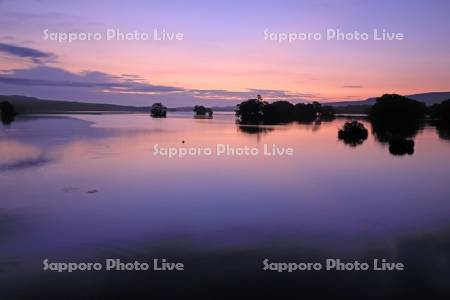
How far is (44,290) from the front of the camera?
12.6m

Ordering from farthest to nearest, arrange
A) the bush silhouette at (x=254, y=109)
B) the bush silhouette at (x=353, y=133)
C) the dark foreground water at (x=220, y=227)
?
the bush silhouette at (x=254, y=109) → the bush silhouette at (x=353, y=133) → the dark foreground water at (x=220, y=227)

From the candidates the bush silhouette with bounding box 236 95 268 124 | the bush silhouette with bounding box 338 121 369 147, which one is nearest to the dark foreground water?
the bush silhouette with bounding box 338 121 369 147

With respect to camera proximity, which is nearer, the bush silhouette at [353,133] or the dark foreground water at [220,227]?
the dark foreground water at [220,227]

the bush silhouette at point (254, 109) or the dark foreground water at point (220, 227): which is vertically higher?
the bush silhouette at point (254, 109)

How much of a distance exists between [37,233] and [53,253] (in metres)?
2.86

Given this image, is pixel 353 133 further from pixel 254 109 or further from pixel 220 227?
pixel 254 109

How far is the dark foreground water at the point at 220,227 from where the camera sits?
13195 mm

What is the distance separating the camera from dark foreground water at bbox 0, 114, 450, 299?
13.2m

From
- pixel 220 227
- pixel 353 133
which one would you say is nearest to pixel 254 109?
pixel 353 133

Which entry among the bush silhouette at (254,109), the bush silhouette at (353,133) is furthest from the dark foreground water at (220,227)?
the bush silhouette at (254,109)

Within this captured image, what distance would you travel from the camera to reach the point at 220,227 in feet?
64.1

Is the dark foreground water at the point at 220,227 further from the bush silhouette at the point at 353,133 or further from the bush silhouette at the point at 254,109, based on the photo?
the bush silhouette at the point at 254,109

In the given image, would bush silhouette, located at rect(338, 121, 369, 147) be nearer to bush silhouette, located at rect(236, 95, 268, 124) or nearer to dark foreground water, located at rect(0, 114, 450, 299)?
dark foreground water, located at rect(0, 114, 450, 299)

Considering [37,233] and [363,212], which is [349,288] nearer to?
[363,212]
